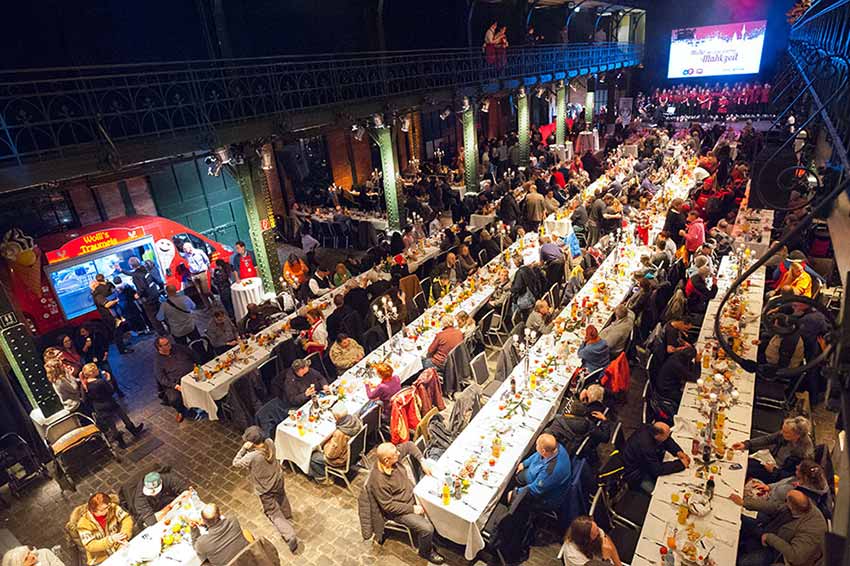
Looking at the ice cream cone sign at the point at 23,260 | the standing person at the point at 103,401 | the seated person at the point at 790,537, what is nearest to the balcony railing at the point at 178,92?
the ice cream cone sign at the point at 23,260

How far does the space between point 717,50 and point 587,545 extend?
3461 cm

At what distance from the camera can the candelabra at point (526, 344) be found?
720cm

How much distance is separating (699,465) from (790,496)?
1.02 meters

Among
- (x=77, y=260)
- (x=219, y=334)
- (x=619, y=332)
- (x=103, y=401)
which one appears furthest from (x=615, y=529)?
(x=77, y=260)

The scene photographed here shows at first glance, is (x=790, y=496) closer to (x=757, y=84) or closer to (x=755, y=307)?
(x=755, y=307)

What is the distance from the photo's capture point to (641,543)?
4781 mm

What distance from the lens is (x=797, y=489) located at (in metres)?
4.98

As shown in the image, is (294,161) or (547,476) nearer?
(547,476)

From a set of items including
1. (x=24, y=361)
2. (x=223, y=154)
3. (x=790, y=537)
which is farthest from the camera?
(x=223, y=154)

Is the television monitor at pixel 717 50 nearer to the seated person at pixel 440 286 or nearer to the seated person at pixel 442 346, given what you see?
the seated person at pixel 440 286

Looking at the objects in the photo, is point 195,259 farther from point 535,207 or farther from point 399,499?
point 399,499

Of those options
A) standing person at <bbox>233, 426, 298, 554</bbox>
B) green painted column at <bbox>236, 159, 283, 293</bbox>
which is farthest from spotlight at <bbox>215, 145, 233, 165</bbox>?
standing person at <bbox>233, 426, 298, 554</bbox>

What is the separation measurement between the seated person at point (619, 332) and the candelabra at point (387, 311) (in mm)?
3402

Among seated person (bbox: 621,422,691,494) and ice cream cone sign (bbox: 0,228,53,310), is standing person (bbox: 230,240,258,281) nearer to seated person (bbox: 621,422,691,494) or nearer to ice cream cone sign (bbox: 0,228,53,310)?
ice cream cone sign (bbox: 0,228,53,310)
